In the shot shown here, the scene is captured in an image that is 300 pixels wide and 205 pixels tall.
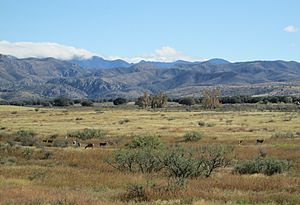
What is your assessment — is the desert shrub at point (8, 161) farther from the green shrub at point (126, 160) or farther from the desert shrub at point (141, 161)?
the green shrub at point (126, 160)

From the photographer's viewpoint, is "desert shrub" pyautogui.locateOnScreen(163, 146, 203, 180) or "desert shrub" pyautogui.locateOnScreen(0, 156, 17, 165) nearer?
"desert shrub" pyautogui.locateOnScreen(163, 146, 203, 180)

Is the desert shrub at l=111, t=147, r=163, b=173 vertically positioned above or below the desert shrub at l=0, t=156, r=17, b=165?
above

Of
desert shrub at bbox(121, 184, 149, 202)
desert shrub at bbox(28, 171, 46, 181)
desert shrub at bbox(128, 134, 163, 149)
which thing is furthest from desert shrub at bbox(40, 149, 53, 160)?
desert shrub at bbox(121, 184, 149, 202)

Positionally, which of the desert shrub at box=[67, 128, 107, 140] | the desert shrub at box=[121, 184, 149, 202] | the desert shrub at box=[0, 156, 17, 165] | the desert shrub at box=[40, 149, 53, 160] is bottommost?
the desert shrub at box=[67, 128, 107, 140]

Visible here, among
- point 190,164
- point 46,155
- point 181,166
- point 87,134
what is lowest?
point 87,134

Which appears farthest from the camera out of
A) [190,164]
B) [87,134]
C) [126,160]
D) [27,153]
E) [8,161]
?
[87,134]

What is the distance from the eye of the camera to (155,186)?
17.5 metres

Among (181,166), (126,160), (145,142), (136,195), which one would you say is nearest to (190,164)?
(181,166)

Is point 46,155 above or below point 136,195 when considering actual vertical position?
below

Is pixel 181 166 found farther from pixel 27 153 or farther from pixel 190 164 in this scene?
pixel 27 153

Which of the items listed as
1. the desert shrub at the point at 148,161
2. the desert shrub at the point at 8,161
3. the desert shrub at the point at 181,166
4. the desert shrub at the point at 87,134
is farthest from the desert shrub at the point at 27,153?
the desert shrub at the point at 87,134

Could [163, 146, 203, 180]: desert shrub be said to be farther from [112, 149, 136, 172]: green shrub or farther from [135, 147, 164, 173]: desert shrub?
[112, 149, 136, 172]: green shrub

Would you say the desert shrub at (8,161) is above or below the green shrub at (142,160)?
below

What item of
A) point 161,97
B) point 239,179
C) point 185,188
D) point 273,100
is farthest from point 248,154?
point 273,100
